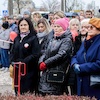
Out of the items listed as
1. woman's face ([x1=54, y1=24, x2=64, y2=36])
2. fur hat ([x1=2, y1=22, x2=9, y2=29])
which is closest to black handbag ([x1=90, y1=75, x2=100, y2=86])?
woman's face ([x1=54, y1=24, x2=64, y2=36])

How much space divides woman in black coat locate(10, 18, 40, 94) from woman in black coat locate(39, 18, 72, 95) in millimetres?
266

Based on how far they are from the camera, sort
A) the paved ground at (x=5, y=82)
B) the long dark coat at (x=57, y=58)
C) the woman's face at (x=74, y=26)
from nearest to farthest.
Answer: the long dark coat at (x=57, y=58) < the woman's face at (x=74, y=26) < the paved ground at (x=5, y=82)

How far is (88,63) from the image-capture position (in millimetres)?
4605

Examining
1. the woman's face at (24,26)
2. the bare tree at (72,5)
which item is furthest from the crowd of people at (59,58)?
the bare tree at (72,5)

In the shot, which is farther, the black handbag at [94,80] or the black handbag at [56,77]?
the black handbag at [56,77]

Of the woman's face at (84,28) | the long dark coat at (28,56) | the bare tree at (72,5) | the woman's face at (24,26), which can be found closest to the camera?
the woman's face at (84,28)

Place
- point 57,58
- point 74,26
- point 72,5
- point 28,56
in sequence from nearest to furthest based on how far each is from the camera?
point 57,58, point 28,56, point 74,26, point 72,5

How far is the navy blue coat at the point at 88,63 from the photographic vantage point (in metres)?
4.57

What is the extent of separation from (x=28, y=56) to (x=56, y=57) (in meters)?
0.60

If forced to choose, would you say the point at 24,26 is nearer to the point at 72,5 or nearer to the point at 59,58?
the point at 59,58

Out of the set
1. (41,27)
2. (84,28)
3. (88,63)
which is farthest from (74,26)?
(88,63)

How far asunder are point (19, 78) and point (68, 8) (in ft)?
Result: 173

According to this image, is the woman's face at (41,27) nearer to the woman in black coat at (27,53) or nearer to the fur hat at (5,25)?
the woman in black coat at (27,53)

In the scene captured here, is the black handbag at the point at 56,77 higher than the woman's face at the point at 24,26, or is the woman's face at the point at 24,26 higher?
the woman's face at the point at 24,26
